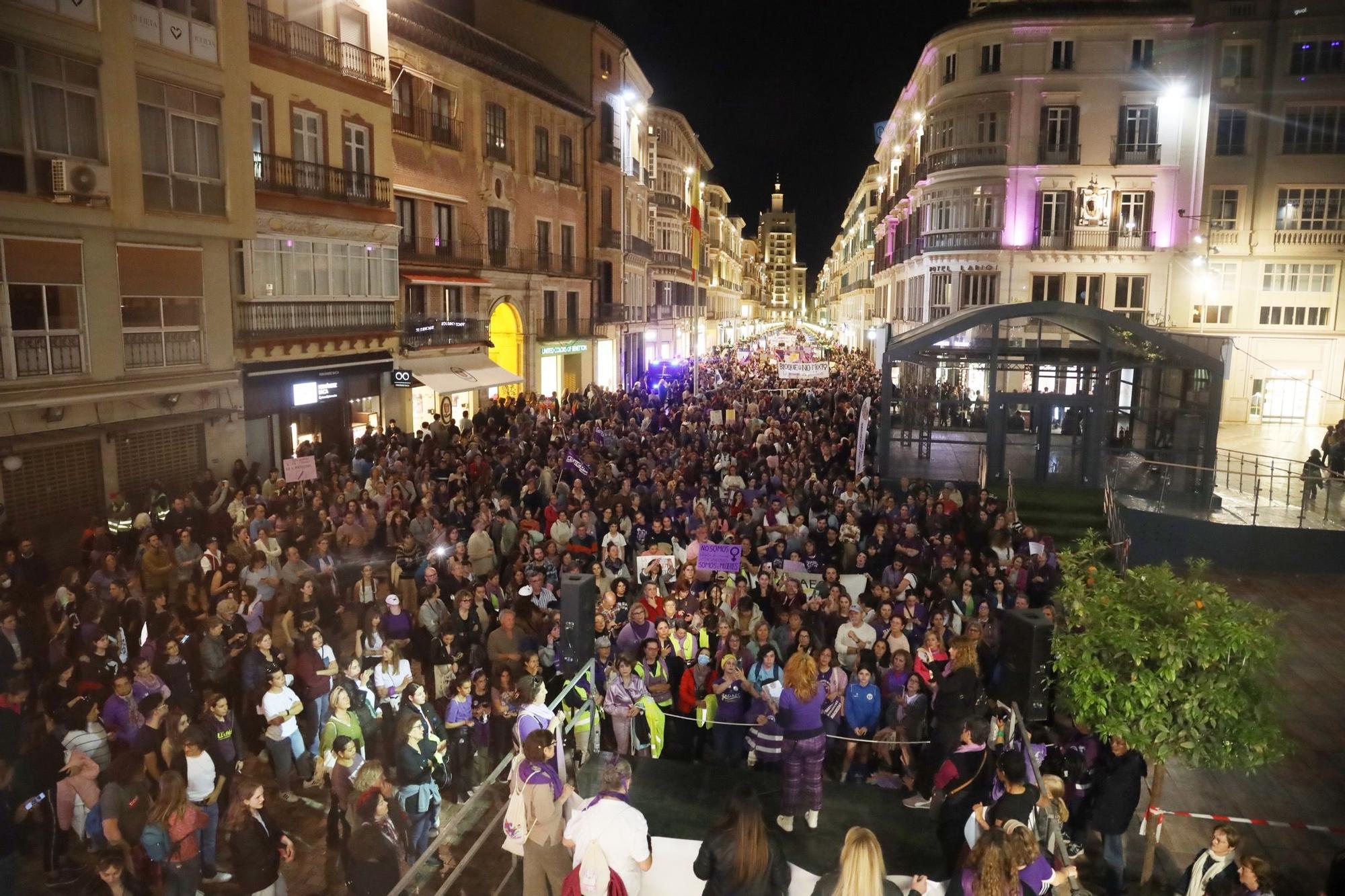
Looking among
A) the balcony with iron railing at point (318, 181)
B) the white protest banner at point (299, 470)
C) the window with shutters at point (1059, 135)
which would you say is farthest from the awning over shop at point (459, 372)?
the window with shutters at point (1059, 135)

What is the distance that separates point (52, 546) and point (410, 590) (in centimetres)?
833

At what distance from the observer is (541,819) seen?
6.30 m

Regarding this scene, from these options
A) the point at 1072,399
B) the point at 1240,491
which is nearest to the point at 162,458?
the point at 1072,399

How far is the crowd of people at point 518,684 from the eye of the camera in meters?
6.47

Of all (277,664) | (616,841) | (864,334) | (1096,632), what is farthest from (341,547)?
(864,334)

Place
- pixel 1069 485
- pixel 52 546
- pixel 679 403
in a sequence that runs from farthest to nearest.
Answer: pixel 679 403
pixel 1069 485
pixel 52 546

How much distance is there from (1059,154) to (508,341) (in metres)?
22.2

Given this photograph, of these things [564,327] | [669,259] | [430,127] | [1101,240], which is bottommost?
[564,327]

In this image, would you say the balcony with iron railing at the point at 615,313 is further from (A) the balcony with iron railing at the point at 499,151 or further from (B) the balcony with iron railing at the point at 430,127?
(B) the balcony with iron railing at the point at 430,127

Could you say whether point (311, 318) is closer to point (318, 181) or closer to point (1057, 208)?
point (318, 181)

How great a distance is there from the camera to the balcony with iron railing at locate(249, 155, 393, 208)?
69.8 ft

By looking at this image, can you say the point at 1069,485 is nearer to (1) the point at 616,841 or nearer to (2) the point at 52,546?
(1) the point at 616,841

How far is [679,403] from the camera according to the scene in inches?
1168

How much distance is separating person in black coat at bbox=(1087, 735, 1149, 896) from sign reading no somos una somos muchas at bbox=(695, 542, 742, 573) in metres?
5.60
